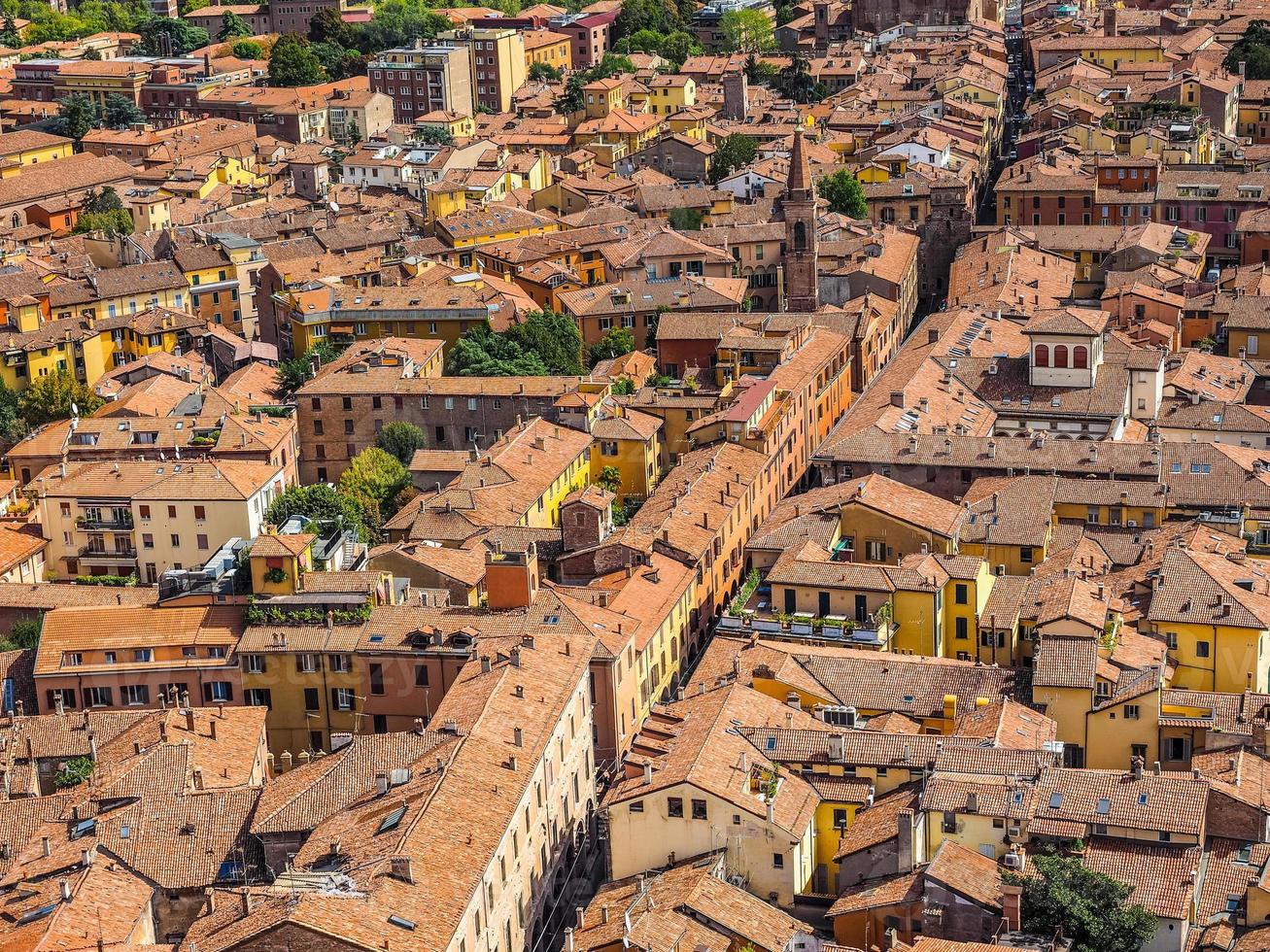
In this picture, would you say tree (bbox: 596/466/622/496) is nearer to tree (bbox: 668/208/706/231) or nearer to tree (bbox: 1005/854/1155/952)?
tree (bbox: 668/208/706/231)

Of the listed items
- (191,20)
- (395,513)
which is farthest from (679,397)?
(191,20)

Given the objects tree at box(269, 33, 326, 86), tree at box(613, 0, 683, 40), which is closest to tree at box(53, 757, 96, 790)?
tree at box(269, 33, 326, 86)

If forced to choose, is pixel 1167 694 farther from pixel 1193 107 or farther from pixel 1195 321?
pixel 1193 107

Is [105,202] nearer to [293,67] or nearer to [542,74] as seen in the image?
[293,67]

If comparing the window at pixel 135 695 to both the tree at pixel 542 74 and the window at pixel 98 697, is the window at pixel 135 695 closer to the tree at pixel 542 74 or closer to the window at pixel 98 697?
the window at pixel 98 697

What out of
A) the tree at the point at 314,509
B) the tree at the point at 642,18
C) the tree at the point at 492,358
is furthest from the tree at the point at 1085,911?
the tree at the point at 642,18

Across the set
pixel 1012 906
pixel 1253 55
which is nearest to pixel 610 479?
pixel 1012 906
